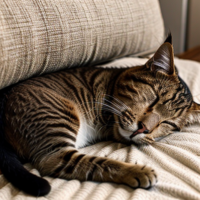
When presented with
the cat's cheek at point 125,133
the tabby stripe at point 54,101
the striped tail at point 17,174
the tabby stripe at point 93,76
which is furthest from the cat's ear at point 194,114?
the striped tail at point 17,174

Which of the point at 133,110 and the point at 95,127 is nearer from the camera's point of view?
the point at 133,110

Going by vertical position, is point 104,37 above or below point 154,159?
above

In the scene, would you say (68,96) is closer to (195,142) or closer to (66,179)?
(66,179)

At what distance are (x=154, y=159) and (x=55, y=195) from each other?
36 cm

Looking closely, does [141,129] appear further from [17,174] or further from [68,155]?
[17,174]

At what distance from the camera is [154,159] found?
0.95m

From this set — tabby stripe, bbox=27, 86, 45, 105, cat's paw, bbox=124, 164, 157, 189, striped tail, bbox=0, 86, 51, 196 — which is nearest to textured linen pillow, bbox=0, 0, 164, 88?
tabby stripe, bbox=27, 86, 45, 105

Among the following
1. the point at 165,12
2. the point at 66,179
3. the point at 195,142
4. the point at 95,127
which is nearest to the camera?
the point at 66,179

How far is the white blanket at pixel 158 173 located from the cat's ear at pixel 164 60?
251mm

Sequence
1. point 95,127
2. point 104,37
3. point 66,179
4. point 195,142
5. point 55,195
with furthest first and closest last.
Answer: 1. point 104,37
2. point 95,127
3. point 195,142
4. point 66,179
5. point 55,195

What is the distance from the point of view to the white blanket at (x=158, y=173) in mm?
769

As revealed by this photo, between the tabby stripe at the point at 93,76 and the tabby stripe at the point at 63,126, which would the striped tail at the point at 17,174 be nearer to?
the tabby stripe at the point at 63,126

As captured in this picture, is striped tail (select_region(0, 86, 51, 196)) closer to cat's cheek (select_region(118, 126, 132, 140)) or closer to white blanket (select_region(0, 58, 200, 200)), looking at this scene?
white blanket (select_region(0, 58, 200, 200))

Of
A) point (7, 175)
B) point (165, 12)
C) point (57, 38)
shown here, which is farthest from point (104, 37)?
point (165, 12)
